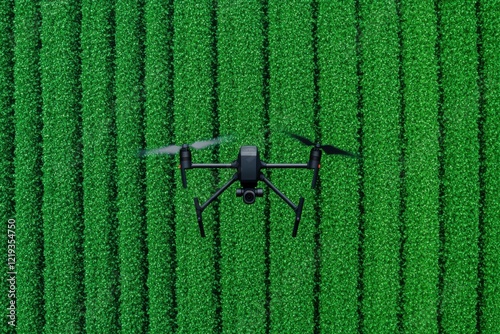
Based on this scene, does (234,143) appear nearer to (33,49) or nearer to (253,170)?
(253,170)

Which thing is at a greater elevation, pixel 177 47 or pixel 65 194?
pixel 177 47

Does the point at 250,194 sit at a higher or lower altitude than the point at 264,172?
lower

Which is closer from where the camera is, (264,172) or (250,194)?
(250,194)

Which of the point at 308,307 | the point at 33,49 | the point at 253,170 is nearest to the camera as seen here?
the point at 253,170

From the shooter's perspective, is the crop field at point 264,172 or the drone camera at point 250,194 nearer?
the drone camera at point 250,194

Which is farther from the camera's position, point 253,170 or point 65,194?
point 65,194

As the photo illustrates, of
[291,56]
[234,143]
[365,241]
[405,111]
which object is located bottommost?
[365,241]

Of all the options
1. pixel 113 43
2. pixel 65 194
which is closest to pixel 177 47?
pixel 113 43

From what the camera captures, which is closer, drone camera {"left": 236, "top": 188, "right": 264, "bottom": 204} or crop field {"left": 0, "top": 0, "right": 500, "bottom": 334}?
drone camera {"left": 236, "top": 188, "right": 264, "bottom": 204}
